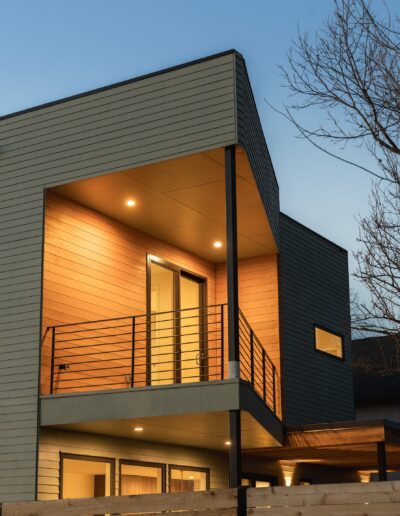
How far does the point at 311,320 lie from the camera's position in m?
16.3

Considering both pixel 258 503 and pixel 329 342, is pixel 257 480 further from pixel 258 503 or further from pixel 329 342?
pixel 258 503

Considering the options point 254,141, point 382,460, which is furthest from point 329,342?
point 254,141

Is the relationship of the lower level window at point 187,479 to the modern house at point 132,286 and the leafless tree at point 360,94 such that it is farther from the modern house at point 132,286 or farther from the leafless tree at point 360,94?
the leafless tree at point 360,94

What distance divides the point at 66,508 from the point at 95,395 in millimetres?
3875

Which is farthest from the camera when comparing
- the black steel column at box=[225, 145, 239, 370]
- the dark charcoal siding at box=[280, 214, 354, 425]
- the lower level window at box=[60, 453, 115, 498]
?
the dark charcoal siding at box=[280, 214, 354, 425]

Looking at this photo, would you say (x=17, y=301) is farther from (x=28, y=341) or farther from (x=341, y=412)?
(x=341, y=412)

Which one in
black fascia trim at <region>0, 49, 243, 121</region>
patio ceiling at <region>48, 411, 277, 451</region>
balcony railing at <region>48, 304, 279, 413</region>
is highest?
black fascia trim at <region>0, 49, 243, 121</region>

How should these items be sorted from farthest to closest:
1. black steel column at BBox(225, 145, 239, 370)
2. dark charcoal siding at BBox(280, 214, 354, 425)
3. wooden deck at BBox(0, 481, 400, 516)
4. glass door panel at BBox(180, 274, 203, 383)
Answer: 1. dark charcoal siding at BBox(280, 214, 354, 425)
2. glass door panel at BBox(180, 274, 203, 383)
3. black steel column at BBox(225, 145, 239, 370)
4. wooden deck at BBox(0, 481, 400, 516)

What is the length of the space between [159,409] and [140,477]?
103 inches

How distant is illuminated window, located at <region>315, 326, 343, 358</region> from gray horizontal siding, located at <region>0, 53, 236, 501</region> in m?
6.78

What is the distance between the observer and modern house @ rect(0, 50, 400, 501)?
10719 mm

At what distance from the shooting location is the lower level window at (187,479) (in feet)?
44.6

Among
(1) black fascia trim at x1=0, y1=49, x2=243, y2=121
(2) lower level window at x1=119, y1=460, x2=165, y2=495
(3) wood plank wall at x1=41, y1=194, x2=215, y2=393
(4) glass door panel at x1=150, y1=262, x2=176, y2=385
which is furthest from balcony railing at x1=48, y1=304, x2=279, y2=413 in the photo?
(1) black fascia trim at x1=0, y1=49, x2=243, y2=121

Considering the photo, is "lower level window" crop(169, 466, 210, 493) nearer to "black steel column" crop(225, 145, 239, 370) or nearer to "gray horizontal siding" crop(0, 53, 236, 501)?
"gray horizontal siding" crop(0, 53, 236, 501)
